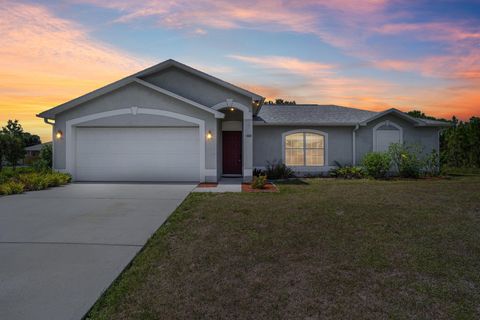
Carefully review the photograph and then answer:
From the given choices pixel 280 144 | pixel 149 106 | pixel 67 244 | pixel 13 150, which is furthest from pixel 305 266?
pixel 13 150

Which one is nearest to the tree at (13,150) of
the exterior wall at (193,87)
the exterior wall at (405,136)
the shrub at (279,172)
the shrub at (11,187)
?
the shrub at (11,187)

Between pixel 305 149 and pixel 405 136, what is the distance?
578cm

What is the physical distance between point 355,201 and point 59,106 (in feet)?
40.3

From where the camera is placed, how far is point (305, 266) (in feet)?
14.3

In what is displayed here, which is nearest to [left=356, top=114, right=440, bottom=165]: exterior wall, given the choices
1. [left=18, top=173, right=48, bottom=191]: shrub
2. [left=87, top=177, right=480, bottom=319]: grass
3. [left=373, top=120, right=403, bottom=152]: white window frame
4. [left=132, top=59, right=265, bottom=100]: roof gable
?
[left=373, top=120, right=403, bottom=152]: white window frame

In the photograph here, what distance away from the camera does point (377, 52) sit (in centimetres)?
1420

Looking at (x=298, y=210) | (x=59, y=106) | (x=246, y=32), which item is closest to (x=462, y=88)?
(x=246, y=32)

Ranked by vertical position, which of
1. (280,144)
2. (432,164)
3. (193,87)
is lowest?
(432,164)

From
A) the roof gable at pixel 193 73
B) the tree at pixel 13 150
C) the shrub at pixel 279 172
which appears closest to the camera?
the roof gable at pixel 193 73

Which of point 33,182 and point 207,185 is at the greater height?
point 33,182

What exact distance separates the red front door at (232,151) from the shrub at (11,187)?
9024 mm

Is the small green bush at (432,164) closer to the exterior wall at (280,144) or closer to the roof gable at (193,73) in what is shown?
the exterior wall at (280,144)

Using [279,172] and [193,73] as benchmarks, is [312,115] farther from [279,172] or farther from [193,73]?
[193,73]

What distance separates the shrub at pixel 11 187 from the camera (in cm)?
1002
